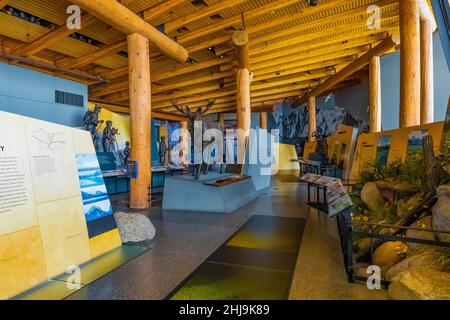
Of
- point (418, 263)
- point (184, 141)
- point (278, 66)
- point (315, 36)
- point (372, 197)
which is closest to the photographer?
point (418, 263)

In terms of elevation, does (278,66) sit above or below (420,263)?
above

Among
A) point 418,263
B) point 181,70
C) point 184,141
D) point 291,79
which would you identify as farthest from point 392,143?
point 184,141

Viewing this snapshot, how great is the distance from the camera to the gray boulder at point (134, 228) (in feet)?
10.7

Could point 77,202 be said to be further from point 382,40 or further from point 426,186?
point 382,40

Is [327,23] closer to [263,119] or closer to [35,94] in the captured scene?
[35,94]

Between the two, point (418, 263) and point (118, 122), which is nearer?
point (418, 263)

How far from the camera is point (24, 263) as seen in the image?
2002mm

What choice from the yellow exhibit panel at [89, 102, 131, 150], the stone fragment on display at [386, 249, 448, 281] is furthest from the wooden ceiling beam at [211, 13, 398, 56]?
the stone fragment on display at [386, 249, 448, 281]

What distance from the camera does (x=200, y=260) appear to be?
106 inches

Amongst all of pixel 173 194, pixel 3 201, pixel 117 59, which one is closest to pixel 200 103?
pixel 117 59

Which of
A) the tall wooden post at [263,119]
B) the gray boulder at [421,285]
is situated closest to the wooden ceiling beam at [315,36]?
the gray boulder at [421,285]

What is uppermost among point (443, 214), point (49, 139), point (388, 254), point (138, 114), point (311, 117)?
point (311, 117)

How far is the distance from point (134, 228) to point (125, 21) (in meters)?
3.96
